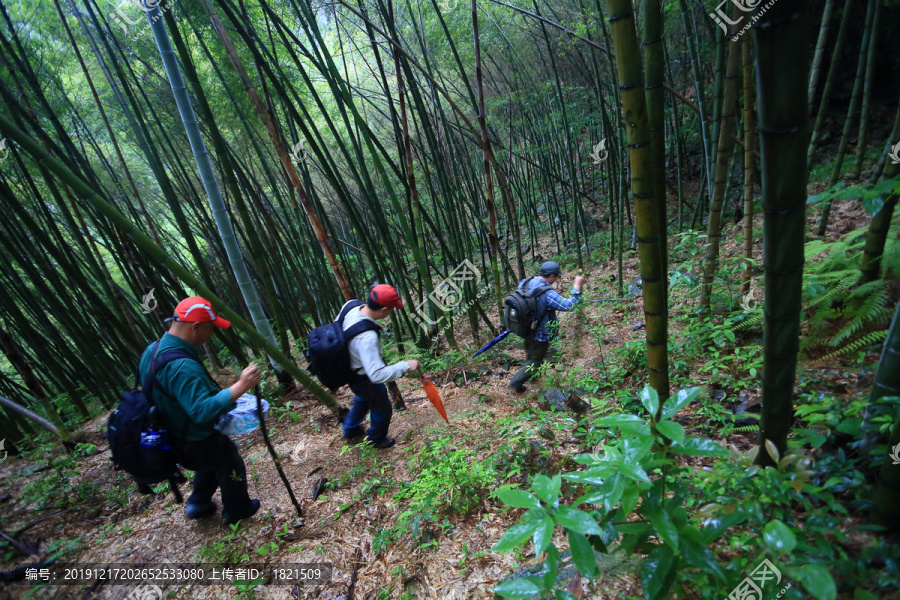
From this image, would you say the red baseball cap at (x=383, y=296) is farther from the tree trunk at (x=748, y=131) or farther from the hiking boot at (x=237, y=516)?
the tree trunk at (x=748, y=131)

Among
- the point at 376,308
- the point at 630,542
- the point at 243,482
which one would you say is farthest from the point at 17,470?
the point at 630,542

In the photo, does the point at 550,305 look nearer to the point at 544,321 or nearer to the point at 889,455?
the point at 544,321

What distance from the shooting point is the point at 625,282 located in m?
4.76

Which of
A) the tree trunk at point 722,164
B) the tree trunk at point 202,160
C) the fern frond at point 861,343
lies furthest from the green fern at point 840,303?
the tree trunk at point 202,160

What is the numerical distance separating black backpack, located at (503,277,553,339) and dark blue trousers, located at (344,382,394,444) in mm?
1214

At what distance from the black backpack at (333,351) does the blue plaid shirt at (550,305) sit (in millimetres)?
1414

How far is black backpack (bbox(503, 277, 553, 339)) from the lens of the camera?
3152 millimetres

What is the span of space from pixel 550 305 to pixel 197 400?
2.40 metres

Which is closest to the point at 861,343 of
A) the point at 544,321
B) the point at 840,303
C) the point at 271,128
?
the point at 840,303

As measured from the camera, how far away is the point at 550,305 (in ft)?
10.1

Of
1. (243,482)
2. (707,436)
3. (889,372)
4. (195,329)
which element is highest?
(195,329)

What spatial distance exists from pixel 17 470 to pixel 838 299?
19.4 feet

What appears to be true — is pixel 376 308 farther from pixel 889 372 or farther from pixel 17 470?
pixel 17 470

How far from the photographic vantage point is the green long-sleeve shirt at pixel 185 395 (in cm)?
167
